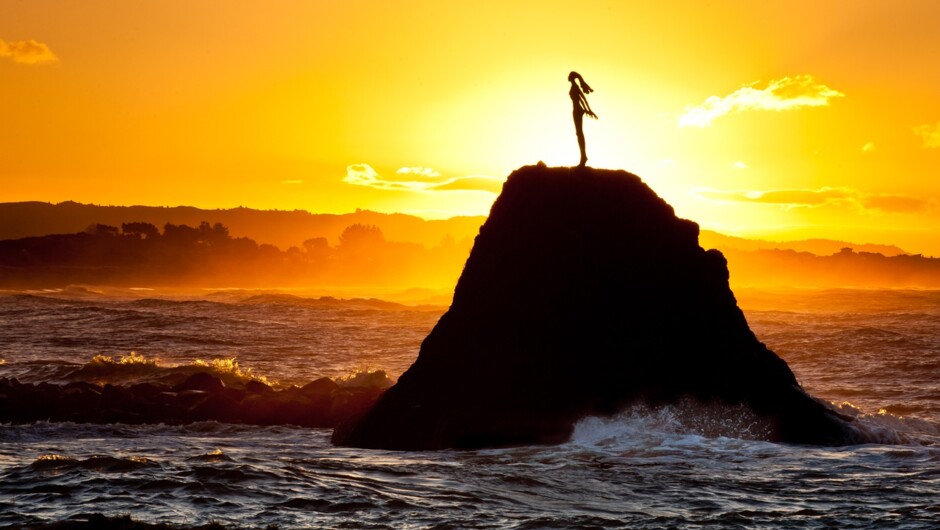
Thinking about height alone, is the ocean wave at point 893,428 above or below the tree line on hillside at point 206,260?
below

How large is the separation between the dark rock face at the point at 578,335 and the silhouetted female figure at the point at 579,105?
1.65 ft

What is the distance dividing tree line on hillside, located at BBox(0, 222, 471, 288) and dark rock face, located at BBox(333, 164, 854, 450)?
106 metres

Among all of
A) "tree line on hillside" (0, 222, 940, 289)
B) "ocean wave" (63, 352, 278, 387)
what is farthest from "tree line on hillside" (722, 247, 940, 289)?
"ocean wave" (63, 352, 278, 387)

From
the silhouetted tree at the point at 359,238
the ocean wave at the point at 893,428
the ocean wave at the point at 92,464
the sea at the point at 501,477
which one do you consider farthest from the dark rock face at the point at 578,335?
the silhouetted tree at the point at 359,238

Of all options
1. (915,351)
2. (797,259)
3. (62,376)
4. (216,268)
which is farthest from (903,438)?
(797,259)

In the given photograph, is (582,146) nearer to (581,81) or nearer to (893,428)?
(581,81)

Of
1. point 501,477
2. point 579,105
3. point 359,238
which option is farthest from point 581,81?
point 359,238

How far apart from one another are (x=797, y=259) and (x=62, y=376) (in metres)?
179

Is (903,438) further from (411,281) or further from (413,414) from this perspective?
(411,281)

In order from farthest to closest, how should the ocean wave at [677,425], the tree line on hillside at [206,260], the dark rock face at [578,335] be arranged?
the tree line on hillside at [206,260]
the dark rock face at [578,335]
the ocean wave at [677,425]

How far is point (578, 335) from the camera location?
15.0m

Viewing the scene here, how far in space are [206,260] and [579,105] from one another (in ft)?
439

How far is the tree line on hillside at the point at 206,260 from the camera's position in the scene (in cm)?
12206

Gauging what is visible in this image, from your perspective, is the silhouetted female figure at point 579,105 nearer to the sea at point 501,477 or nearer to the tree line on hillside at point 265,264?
the sea at point 501,477
